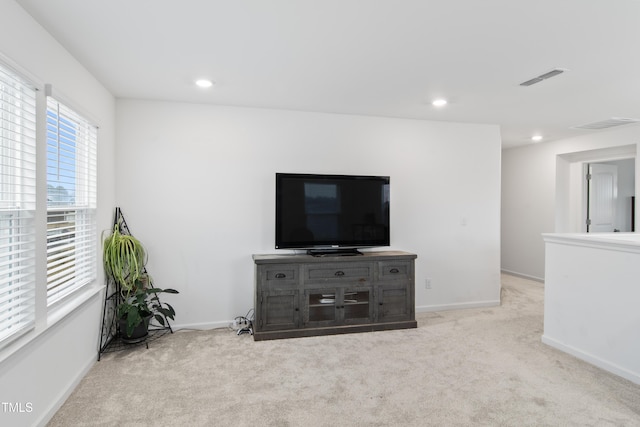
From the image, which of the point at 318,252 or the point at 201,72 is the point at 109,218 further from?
the point at 318,252

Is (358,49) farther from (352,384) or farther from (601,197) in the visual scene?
(601,197)

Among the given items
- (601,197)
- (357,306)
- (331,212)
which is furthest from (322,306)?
(601,197)

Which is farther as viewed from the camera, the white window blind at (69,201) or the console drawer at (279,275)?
the console drawer at (279,275)

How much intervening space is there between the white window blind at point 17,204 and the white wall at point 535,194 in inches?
251

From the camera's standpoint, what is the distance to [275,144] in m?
3.88

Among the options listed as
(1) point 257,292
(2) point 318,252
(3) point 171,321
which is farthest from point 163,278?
(2) point 318,252

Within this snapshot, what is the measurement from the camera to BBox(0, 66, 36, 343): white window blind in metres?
1.79

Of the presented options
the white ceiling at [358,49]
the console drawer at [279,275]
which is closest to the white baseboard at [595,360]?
the white ceiling at [358,49]

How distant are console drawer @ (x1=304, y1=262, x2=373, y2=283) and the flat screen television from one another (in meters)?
A: 0.24

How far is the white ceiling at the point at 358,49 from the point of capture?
6.32 ft

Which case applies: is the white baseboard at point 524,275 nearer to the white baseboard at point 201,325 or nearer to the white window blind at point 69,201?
the white baseboard at point 201,325

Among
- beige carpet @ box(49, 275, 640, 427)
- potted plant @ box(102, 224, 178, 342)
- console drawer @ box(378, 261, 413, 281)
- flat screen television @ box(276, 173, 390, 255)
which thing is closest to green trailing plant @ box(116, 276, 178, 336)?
potted plant @ box(102, 224, 178, 342)

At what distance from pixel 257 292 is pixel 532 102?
10.8ft

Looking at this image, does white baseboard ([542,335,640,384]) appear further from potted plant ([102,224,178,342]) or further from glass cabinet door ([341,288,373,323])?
potted plant ([102,224,178,342])
